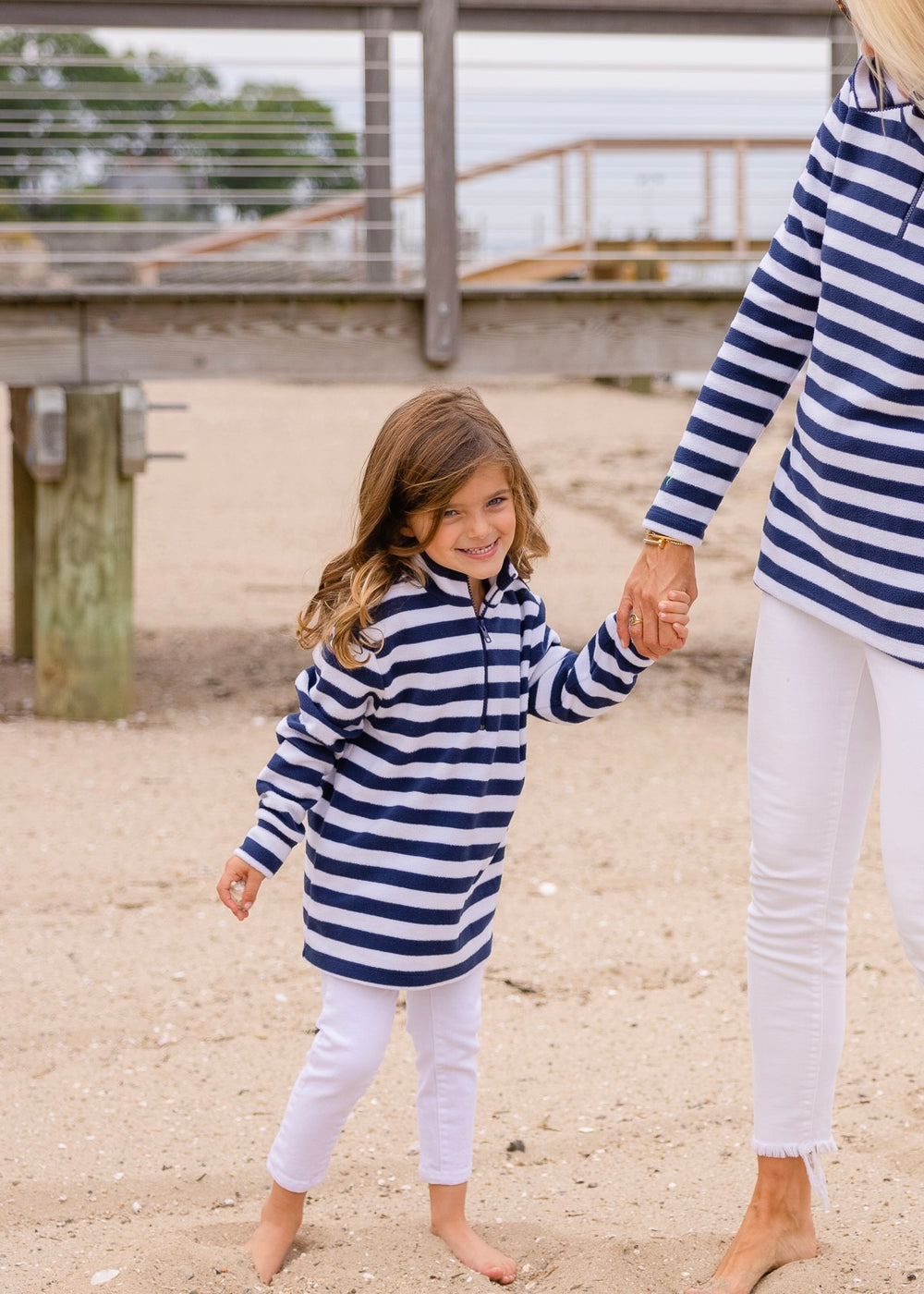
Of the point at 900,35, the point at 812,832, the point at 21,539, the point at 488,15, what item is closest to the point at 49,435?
the point at 21,539

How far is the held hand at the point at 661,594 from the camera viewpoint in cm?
220

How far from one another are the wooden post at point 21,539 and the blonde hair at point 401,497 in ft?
14.7

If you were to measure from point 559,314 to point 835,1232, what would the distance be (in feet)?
14.9

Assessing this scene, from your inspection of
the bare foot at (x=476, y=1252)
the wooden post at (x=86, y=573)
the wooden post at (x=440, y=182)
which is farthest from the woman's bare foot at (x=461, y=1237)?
the wooden post at (x=440, y=182)

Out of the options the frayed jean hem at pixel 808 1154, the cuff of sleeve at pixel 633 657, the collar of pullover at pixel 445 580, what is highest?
the collar of pullover at pixel 445 580

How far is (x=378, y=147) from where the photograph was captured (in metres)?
6.27

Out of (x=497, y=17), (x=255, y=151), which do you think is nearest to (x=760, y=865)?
(x=497, y=17)

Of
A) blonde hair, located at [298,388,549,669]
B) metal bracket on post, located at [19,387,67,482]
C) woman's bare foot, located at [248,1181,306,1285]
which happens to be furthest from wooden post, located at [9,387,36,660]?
woman's bare foot, located at [248,1181,306,1285]

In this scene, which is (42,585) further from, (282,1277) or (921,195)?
(921,195)

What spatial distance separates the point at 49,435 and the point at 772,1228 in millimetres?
4272

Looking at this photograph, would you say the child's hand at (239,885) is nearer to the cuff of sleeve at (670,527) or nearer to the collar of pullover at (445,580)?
the collar of pullover at (445,580)

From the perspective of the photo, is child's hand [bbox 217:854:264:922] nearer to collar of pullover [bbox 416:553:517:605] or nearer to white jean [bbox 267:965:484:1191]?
white jean [bbox 267:965:484:1191]

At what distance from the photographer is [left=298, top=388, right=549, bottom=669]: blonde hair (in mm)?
2176

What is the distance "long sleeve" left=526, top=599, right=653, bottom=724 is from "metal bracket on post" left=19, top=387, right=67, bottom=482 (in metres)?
3.69
